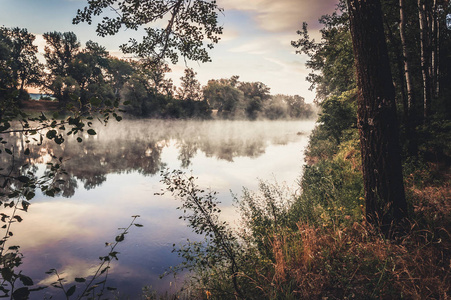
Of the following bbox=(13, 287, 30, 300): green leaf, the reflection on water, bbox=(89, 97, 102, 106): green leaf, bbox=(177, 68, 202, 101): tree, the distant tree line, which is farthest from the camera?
bbox=(177, 68, 202, 101): tree

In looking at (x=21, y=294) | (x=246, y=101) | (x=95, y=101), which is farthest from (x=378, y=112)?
(x=246, y=101)

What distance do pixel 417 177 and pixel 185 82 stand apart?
79032 mm

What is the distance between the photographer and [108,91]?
51000 mm

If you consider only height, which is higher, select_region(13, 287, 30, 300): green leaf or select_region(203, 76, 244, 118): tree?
select_region(203, 76, 244, 118): tree

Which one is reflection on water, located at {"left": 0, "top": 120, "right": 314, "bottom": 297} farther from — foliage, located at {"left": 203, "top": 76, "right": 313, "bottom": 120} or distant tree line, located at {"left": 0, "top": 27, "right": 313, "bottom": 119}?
foliage, located at {"left": 203, "top": 76, "right": 313, "bottom": 120}

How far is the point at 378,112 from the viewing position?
361 centimetres

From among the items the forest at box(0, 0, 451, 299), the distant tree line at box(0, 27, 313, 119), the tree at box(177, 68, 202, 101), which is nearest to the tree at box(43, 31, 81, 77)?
the distant tree line at box(0, 27, 313, 119)

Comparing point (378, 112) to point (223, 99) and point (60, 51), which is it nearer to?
point (60, 51)

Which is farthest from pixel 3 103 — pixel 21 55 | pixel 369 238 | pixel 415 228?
pixel 21 55

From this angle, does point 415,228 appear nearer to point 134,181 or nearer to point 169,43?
point 169,43

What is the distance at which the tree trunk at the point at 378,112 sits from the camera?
11.8ft

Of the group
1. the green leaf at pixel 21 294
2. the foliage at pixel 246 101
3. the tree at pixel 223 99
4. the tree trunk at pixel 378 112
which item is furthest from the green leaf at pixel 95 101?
the tree at pixel 223 99

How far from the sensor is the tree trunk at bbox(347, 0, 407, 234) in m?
Result: 3.61

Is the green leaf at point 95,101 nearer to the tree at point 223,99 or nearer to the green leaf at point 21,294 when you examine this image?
the green leaf at point 21,294
